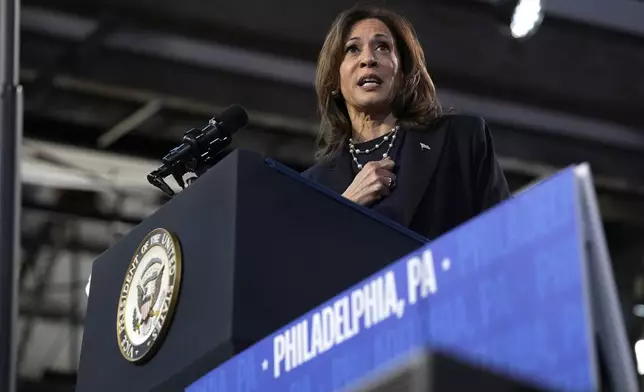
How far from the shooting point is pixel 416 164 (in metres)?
2.06

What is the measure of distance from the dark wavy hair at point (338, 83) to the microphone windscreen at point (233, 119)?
0.38 meters

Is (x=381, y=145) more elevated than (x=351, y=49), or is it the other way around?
(x=351, y=49)

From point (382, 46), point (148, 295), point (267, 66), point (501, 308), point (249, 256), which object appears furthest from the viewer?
point (267, 66)

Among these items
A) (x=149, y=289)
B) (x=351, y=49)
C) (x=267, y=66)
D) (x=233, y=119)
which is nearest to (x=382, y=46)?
(x=351, y=49)

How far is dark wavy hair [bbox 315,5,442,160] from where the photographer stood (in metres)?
2.23

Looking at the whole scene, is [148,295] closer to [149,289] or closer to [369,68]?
[149,289]

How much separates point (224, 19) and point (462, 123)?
3536mm

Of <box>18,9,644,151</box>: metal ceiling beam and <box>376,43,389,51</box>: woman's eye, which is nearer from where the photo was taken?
<box>376,43,389,51</box>: woman's eye

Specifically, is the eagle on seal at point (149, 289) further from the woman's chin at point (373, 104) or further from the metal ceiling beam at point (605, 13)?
the metal ceiling beam at point (605, 13)

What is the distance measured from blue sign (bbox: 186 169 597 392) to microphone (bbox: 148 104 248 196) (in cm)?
60

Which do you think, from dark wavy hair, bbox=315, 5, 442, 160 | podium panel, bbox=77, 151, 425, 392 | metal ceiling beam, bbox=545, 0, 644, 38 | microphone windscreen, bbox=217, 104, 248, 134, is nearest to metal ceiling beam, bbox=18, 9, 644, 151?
metal ceiling beam, bbox=545, 0, 644, 38

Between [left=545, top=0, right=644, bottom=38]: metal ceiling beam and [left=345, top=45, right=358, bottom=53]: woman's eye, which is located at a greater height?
[left=545, top=0, right=644, bottom=38]: metal ceiling beam

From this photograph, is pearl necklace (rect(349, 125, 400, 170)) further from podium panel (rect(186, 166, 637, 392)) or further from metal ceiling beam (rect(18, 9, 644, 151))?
metal ceiling beam (rect(18, 9, 644, 151))

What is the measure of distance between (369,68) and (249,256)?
0.77 m
